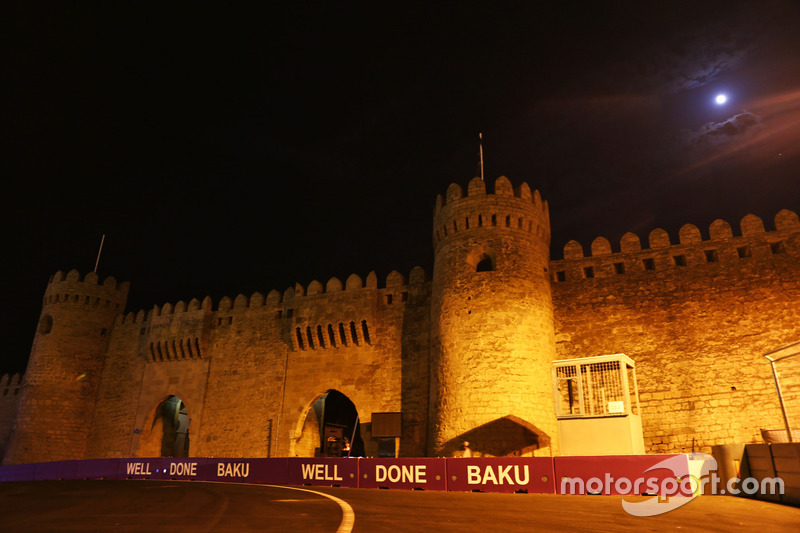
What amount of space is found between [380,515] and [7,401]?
102 feet

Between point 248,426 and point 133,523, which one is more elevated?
point 248,426

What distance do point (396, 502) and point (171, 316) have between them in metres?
19.6

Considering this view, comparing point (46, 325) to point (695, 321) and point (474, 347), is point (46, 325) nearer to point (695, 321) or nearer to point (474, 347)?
point (474, 347)

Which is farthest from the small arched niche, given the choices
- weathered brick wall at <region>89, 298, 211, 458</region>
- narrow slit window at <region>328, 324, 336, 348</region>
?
weathered brick wall at <region>89, 298, 211, 458</region>

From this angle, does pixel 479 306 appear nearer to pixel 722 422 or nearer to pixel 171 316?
pixel 722 422

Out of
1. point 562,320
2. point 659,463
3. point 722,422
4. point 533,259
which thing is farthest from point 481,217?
point 659,463

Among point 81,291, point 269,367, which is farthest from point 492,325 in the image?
point 81,291

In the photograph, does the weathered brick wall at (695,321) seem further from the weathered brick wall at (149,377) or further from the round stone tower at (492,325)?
the weathered brick wall at (149,377)

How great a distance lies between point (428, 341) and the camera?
62.7 ft

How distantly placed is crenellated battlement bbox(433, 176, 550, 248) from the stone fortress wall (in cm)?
5

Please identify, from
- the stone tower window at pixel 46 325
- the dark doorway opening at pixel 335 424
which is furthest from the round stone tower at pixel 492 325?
the stone tower window at pixel 46 325

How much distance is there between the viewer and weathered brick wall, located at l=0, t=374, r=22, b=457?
2872 cm
